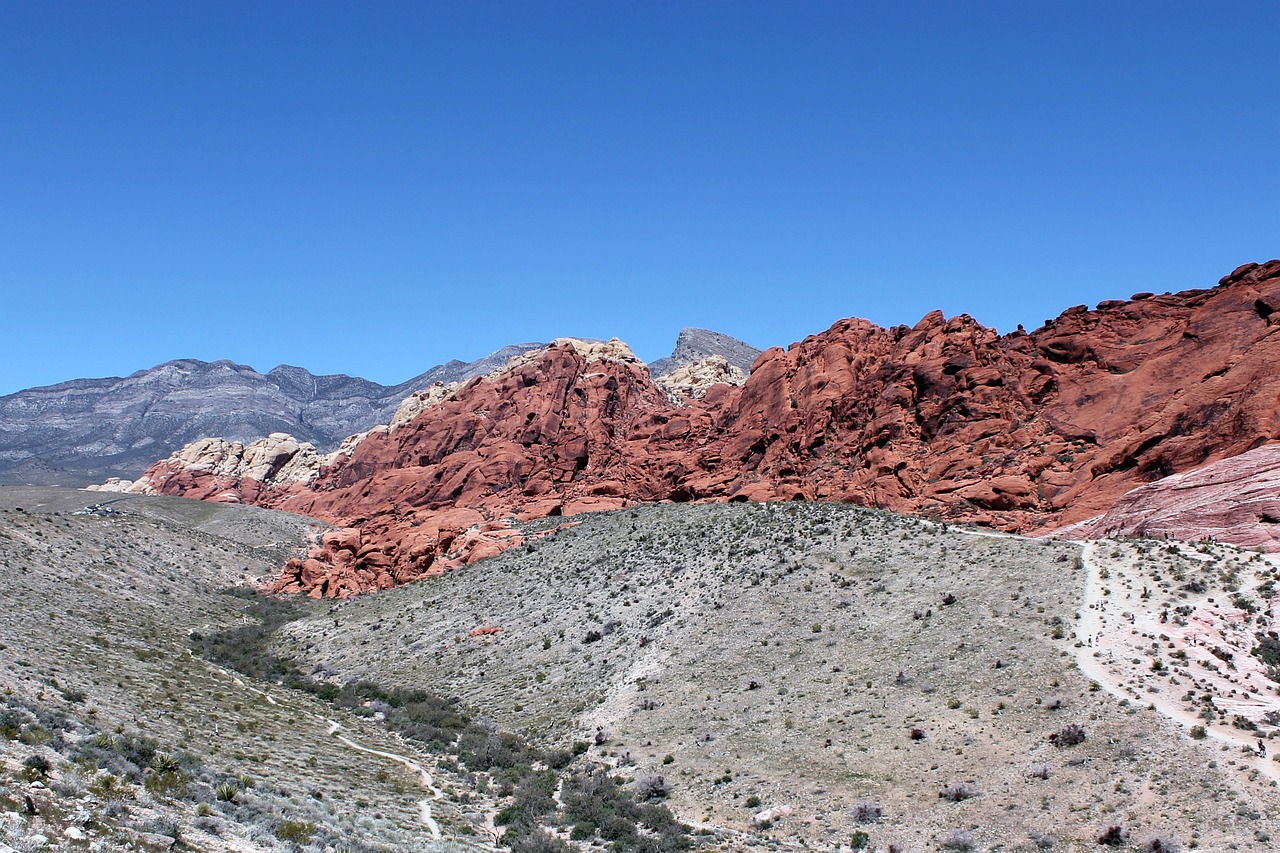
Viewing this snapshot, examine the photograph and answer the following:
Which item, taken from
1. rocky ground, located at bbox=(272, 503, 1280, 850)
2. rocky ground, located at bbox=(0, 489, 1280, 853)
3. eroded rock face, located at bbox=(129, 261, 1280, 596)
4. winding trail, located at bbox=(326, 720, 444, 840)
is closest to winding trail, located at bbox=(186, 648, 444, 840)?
winding trail, located at bbox=(326, 720, 444, 840)

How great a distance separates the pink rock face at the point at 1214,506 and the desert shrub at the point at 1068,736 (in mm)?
14546

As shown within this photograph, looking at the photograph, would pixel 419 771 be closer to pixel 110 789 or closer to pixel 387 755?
pixel 387 755

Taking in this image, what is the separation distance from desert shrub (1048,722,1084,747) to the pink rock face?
47.7 feet

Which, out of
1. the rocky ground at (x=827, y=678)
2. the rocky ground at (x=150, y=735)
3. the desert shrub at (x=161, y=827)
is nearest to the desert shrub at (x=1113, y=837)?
the rocky ground at (x=827, y=678)

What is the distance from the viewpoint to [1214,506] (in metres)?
35.0

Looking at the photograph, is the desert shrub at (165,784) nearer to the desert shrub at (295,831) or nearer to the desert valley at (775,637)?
the desert valley at (775,637)

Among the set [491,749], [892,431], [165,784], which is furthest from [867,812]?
[892,431]

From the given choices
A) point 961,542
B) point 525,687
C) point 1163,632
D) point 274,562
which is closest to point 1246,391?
point 961,542

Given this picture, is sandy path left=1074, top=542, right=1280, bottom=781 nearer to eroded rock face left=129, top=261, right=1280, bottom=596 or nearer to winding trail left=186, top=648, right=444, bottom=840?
eroded rock face left=129, top=261, right=1280, bottom=596

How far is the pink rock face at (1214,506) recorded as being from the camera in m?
33.1

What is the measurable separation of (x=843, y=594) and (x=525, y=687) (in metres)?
13.4

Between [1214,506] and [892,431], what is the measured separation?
23489 mm

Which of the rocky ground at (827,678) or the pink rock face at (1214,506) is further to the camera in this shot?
the pink rock face at (1214,506)

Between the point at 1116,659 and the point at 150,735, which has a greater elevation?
the point at 1116,659
